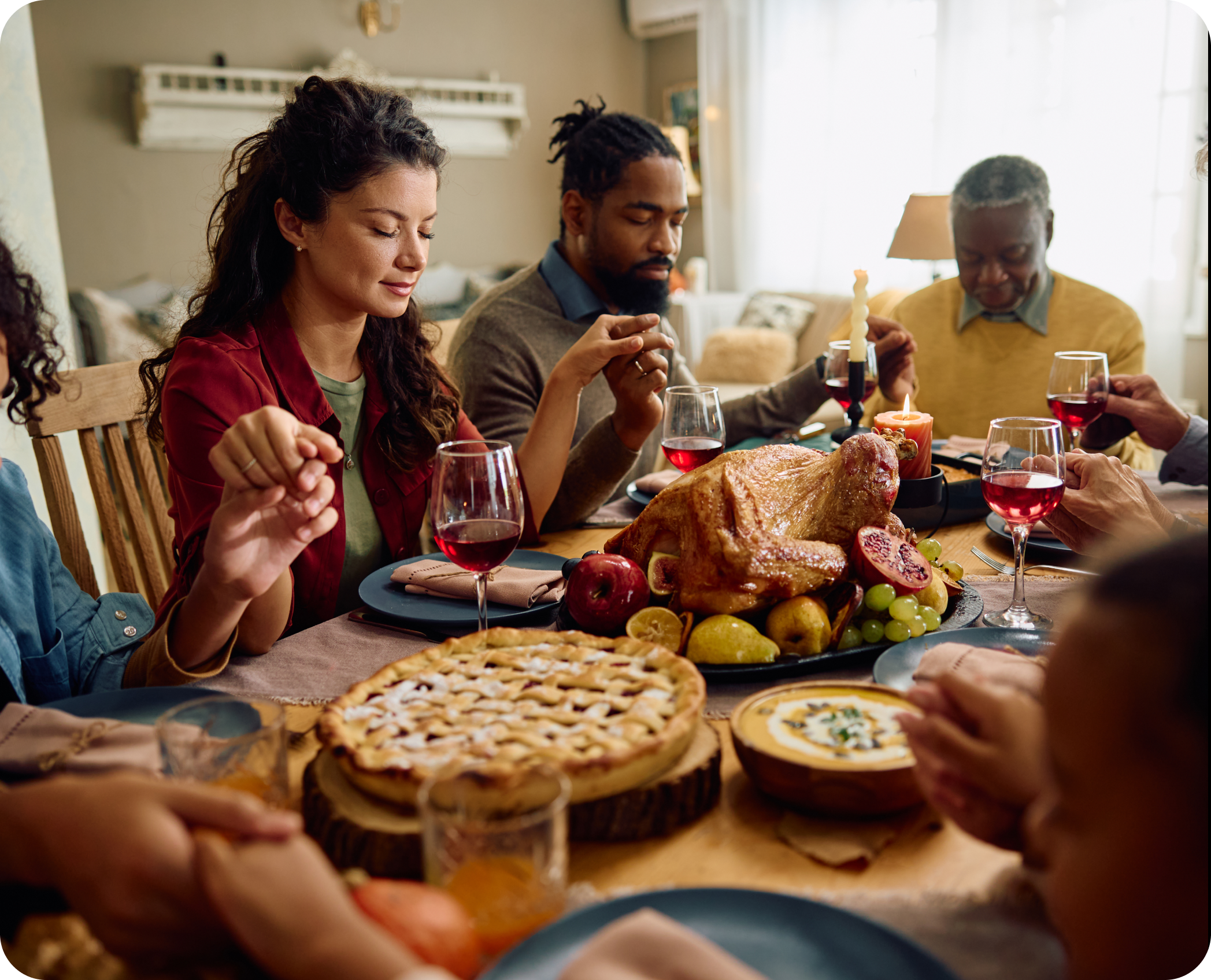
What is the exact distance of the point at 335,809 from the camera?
763 mm

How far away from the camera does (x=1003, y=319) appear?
3029 mm

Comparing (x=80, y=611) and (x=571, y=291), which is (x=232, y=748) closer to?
(x=80, y=611)

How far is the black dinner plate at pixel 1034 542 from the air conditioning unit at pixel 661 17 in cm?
627

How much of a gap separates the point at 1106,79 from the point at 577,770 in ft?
17.7

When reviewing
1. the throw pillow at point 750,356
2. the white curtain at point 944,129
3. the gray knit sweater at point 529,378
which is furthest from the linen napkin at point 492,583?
the throw pillow at point 750,356

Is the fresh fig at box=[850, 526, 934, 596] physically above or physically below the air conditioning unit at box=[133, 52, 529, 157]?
below

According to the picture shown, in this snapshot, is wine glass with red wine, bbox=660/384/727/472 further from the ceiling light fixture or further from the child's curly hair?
the ceiling light fixture

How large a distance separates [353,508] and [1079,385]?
54.4 inches

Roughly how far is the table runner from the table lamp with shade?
3209 mm

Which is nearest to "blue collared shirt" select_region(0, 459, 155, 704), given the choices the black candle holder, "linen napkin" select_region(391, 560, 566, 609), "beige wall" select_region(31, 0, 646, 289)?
"linen napkin" select_region(391, 560, 566, 609)

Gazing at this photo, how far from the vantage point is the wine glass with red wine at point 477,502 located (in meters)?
1.09

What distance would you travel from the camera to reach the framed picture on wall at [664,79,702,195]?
284 inches

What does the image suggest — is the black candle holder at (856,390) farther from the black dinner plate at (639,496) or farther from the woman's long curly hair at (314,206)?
the woman's long curly hair at (314,206)

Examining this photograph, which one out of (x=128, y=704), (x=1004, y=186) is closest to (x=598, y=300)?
(x=1004, y=186)
